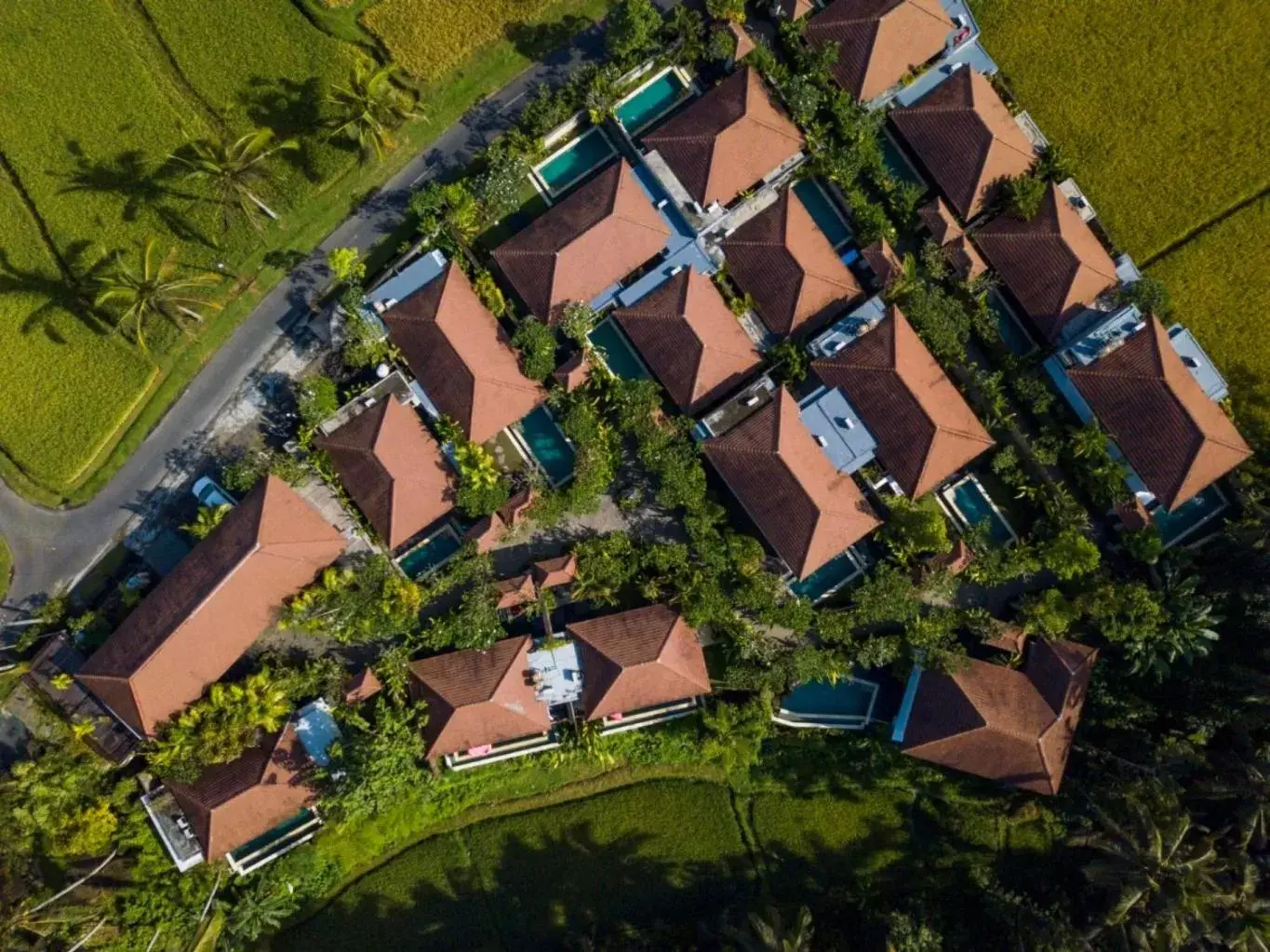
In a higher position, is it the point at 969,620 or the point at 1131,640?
the point at 969,620

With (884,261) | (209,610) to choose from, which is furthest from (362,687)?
(884,261)

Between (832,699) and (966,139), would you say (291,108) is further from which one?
(832,699)

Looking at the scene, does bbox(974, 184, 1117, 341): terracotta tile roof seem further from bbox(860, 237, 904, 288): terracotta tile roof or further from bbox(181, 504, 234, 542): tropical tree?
bbox(181, 504, 234, 542): tropical tree

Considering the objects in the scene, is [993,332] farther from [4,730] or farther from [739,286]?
[4,730]

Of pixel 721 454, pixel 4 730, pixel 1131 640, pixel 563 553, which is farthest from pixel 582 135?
pixel 4 730

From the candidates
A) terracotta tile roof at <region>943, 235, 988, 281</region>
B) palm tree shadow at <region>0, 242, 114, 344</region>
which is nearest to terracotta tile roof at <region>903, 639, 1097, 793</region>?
terracotta tile roof at <region>943, 235, 988, 281</region>

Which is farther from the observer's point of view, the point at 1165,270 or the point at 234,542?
the point at 1165,270
